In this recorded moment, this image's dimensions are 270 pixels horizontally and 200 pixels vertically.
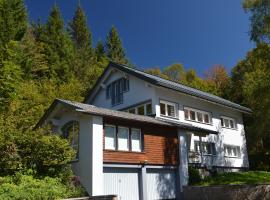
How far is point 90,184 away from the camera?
684 inches

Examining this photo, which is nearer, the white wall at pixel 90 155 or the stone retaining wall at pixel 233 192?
the white wall at pixel 90 155

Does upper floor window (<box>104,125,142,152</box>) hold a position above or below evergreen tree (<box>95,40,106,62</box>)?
below

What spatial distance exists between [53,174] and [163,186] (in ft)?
25.5

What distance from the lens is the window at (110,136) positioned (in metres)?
19.0

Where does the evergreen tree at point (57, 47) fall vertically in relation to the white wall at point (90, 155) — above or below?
above

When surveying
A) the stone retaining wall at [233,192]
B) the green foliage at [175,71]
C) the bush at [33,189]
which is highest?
the green foliage at [175,71]

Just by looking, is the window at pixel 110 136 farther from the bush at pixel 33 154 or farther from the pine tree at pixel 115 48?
the pine tree at pixel 115 48

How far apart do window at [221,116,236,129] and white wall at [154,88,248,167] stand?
425 millimetres

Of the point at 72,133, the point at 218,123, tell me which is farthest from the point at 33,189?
the point at 218,123

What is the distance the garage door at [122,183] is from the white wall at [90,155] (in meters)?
0.87

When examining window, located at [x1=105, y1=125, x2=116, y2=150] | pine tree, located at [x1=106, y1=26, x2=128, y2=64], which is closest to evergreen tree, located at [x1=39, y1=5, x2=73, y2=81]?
pine tree, located at [x1=106, y1=26, x2=128, y2=64]

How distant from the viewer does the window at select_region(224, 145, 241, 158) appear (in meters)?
32.3

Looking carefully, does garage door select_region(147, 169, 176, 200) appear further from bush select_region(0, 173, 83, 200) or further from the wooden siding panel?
bush select_region(0, 173, 83, 200)

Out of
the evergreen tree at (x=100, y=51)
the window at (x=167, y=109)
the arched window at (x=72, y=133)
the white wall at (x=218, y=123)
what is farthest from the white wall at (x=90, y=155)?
the evergreen tree at (x=100, y=51)
